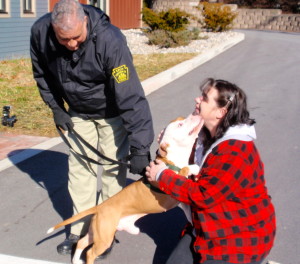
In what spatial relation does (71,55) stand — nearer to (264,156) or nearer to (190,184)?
(190,184)

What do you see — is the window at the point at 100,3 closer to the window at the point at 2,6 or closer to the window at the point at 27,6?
the window at the point at 27,6

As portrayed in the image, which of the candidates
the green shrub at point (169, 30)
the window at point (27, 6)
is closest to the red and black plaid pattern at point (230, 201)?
the window at point (27, 6)

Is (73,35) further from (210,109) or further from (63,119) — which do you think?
(210,109)

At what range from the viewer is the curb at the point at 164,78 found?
5707 millimetres

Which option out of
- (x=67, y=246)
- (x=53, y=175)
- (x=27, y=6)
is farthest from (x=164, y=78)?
(x=67, y=246)

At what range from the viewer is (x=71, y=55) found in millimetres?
3225

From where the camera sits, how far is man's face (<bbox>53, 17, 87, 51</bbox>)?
9.62 ft

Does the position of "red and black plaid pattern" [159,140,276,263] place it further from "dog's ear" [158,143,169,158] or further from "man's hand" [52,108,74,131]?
"man's hand" [52,108,74,131]

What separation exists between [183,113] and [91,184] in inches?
184

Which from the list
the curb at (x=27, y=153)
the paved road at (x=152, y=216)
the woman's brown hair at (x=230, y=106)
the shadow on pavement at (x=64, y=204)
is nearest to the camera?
the woman's brown hair at (x=230, y=106)

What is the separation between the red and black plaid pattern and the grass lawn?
4194 millimetres

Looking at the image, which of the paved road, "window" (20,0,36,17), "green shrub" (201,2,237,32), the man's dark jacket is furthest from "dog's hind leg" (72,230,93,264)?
"green shrub" (201,2,237,32)

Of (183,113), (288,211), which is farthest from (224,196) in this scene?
(183,113)

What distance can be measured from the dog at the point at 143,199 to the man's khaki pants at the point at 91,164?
18.9 inches
